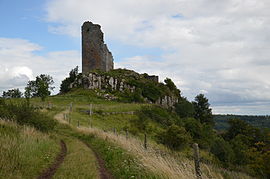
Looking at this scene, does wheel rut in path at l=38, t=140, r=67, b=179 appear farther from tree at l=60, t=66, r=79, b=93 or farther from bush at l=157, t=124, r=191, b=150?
tree at l=60, t=66, r=79, b=93

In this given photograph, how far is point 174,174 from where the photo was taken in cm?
748

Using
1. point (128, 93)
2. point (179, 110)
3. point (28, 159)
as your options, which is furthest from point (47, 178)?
point (179, 110)

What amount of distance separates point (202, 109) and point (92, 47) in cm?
3973

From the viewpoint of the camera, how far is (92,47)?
6962 cm

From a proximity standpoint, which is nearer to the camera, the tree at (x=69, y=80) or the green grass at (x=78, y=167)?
the green grass at (x=78, y=167)

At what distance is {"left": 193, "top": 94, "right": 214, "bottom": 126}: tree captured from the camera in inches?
3216

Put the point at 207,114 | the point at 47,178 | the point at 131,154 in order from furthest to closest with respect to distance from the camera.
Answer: the point at 207,114 < the point at 131,154 < the point at 47,178

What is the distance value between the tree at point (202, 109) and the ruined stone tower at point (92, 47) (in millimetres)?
33925

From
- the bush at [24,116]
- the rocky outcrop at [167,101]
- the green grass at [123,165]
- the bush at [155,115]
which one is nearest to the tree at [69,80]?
the rocky outcrop at [167,101]

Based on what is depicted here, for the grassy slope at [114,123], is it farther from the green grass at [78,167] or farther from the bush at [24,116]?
the bush at [24,116]

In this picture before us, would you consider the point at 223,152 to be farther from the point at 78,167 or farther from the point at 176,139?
the point at 78,167

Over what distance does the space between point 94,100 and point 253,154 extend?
32.6m

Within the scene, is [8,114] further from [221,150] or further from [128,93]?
[128,93]

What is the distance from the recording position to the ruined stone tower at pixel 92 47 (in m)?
69.8
